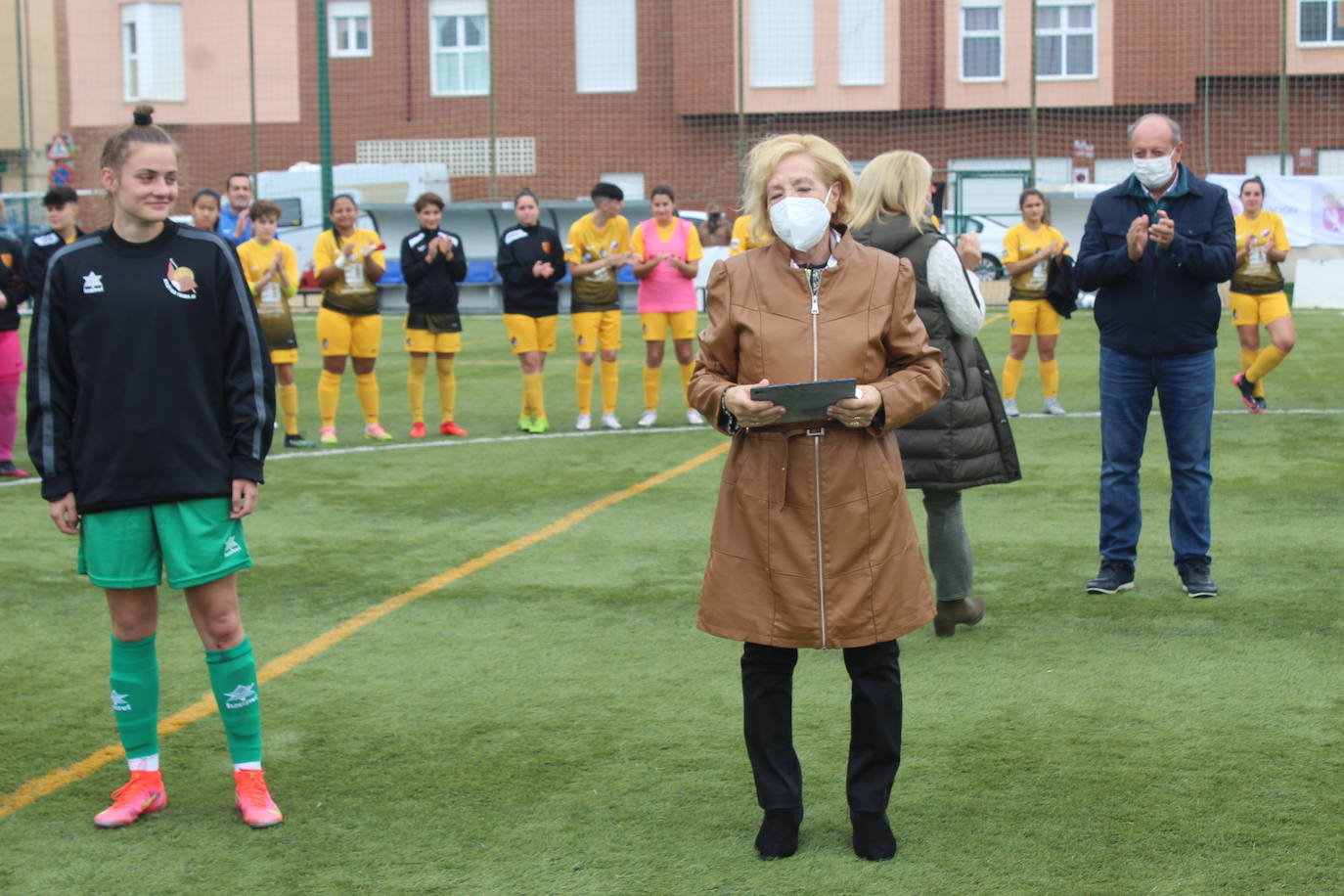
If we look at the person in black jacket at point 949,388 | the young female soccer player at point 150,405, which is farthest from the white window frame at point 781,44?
the young female soccer player at point 150,405

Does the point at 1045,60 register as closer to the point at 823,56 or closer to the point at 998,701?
the point at 823,56

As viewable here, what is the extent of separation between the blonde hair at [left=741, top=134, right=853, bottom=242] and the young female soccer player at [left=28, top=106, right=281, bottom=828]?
1427 mm

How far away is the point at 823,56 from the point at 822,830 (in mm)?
32850

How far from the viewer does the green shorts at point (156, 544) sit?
4301mm

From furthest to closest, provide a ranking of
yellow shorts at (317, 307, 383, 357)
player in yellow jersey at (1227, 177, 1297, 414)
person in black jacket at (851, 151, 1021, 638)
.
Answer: player in yellow jersey at (1227, 177, 1297, 414), yellow shorts at (317, 307, 383, 357), person in black jacket at (851, 151, 1021, 638)

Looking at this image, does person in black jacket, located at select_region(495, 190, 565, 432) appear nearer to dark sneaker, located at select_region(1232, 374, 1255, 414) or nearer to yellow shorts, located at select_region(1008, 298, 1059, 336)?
yellow shorts, located at select_region(1008, 298, 1059, 336)

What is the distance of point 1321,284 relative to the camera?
84.7 feet

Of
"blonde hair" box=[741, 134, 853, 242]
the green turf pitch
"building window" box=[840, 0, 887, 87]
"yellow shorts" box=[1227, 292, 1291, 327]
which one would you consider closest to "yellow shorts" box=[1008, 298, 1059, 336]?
"yellow shorts" box=[1227, 292, 1291, 327]

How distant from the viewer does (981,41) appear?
35.9 metres

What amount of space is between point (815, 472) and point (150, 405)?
1758mm

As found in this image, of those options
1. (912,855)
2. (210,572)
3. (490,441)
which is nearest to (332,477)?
(490,441)

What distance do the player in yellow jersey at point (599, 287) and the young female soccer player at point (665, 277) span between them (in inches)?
8.3

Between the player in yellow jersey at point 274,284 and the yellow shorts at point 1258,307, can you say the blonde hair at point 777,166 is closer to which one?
the player in yellow jersey at point 274,284

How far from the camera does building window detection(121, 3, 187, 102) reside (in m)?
40.3
